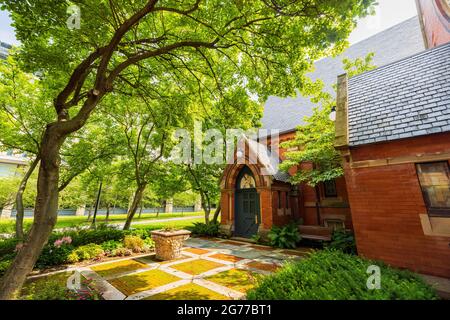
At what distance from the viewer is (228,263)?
7840 millimetres

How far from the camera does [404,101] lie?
6.92 metres

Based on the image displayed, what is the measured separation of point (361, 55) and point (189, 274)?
2223 centimetres

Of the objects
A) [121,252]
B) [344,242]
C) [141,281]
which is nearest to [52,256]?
[121,252]

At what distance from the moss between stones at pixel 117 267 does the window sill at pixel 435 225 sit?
29.3 ft

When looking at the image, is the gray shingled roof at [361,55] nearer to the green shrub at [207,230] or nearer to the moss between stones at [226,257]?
the green shrub at [207,230]

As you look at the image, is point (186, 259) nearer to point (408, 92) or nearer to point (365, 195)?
point (365, 195)

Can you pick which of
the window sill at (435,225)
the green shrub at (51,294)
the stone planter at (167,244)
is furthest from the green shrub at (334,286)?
the stone planter at (167,244)

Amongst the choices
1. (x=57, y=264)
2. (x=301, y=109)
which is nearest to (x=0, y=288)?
(x=57, y=264)

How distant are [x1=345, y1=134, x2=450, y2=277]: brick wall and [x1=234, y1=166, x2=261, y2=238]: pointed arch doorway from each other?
7.10 m

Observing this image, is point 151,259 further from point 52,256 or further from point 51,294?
point 51,294

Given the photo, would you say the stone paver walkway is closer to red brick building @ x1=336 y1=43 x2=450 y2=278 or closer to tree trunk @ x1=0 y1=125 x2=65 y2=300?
tree trunk @ x1=0 y1=125 x2=65 y2=300

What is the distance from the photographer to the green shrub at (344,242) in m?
8.39

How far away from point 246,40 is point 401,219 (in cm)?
707

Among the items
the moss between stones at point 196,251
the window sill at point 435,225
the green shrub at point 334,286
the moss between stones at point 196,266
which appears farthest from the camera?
the moss between stones at point 196,251
